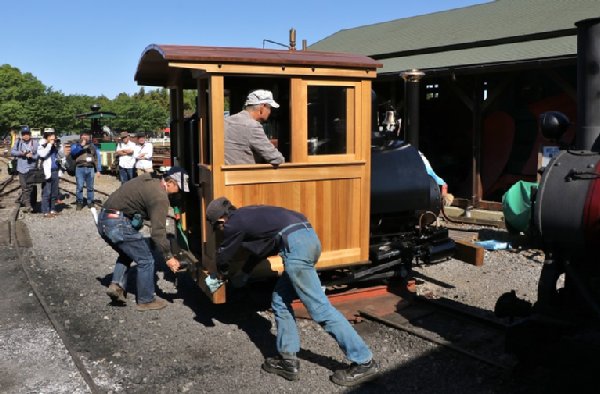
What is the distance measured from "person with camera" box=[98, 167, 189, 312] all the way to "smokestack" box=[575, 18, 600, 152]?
361 centimetres

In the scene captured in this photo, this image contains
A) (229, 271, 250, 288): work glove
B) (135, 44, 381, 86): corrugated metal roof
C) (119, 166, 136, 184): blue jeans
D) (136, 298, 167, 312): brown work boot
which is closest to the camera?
(229, 271, 250, 288): work glove

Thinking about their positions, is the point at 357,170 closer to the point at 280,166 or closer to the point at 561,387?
the point at 280,166

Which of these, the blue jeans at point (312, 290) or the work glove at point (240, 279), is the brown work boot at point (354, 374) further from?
the work glove at point (240, 279)

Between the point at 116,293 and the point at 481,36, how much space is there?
9.74 m

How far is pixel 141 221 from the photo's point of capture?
6.00 metres

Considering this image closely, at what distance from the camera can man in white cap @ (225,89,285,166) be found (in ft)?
16.9

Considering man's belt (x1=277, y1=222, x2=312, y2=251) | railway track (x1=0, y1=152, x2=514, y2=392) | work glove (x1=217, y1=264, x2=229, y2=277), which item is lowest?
railway track (x1=0, y1=152, x2=514, y2=392)

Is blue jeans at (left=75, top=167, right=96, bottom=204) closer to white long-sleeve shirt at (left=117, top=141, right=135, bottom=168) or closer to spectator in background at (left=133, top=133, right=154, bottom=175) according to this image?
white long-sleeve shirt at (left=117, top=141, right=135, bottom=168)

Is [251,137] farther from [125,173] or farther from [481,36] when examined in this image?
[125,173]

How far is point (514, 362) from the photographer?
4.54m

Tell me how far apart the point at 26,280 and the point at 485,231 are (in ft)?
22.6

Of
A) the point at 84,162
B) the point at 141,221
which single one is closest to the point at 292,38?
the point at 141,221

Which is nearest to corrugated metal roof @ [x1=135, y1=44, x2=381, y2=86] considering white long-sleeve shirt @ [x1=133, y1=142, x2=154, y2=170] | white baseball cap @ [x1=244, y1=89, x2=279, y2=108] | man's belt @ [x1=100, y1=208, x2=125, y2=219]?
white baseball cap @ [x1=244, y1=89, x2=279, y2=108]

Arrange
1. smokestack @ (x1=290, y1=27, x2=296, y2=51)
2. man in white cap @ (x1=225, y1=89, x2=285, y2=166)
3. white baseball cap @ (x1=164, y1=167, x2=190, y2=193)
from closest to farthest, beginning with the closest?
1. man in white cap @ (x1=225, y1=89, x2=285, y2=166)
2. white baseball cap @ (x1=164, y1=167, x2=190, y2=193)
3. smokestack @ (x1=290, y1=27, x2=296, y2=51)
